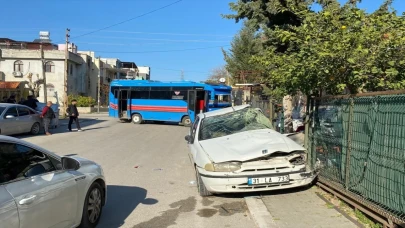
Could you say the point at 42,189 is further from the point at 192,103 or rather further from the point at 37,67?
the point at 37,67

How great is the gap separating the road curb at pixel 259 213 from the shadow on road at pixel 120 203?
1633 mm

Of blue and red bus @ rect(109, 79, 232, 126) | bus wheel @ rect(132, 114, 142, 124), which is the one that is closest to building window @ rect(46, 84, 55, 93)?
blue and red bus @ rect(109, 79, 232, 126)

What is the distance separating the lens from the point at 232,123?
329 inches

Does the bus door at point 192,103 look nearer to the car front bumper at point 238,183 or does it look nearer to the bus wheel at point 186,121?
the bus wheel at point 186,121

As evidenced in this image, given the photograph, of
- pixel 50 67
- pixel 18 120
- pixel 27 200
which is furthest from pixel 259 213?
pixel 50 67

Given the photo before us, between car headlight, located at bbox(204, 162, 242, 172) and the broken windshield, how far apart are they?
1.56 meters

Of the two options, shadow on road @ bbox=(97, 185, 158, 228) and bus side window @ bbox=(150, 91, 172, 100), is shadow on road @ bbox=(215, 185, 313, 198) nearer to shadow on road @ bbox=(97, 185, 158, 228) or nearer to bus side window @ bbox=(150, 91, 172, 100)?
shadow on road @ bbox=(97, 185, 158, 228)

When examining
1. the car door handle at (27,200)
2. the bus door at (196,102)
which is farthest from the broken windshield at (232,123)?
the bus door at (196,102)

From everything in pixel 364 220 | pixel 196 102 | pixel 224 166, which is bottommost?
pixel 364 220

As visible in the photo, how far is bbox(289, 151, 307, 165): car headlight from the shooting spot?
648cm

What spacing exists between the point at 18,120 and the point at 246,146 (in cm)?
1358

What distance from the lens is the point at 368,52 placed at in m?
5.96

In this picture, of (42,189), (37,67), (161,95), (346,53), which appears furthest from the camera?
(37,67)

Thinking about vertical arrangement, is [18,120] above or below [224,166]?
below
